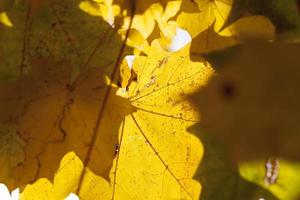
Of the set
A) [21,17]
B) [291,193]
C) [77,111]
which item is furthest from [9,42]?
[291,193]

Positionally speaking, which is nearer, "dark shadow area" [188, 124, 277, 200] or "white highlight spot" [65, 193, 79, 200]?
"dark shadow area" [188, 124, 277, 200]

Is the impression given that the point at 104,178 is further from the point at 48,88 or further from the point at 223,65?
the point at 223,65

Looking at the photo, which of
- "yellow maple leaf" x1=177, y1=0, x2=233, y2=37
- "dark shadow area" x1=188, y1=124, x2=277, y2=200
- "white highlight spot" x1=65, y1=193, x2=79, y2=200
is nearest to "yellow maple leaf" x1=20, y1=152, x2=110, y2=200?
"white highlight spot" x1=65, y1=193, x2=79, y2=200

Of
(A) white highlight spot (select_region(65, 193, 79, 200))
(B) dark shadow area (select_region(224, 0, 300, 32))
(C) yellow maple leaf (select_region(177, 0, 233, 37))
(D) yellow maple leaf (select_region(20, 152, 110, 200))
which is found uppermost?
(B) dark shadow area (select_region(224, 0, 300, 32))

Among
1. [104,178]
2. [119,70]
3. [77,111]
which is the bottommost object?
[104,178]

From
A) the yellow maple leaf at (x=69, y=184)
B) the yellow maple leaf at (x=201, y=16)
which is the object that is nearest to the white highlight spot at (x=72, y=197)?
the yellow maple leaf at (x=69, y=184)

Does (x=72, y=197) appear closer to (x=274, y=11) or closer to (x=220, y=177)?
(x=220, y=177)

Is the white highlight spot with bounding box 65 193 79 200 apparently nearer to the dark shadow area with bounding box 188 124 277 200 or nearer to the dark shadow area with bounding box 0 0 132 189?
the dark shadow area with bounding box 0 0 132 189

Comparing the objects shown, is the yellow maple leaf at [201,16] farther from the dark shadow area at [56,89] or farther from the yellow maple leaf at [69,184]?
the yellow maple leaf at [69,184]

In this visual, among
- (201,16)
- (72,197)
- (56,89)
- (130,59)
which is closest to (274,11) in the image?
(201,16)
